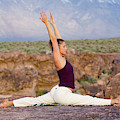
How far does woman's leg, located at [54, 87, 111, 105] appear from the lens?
415 cm

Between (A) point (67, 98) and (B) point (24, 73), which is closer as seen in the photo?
(A) point (67, 98)

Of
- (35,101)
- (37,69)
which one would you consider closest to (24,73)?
(37,69)

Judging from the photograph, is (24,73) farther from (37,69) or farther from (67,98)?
(67,98)

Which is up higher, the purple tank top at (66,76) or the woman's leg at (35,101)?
the purple tank top at (66,76)

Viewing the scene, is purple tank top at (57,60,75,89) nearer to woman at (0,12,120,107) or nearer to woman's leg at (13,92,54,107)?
woman at (0,12,120,107)

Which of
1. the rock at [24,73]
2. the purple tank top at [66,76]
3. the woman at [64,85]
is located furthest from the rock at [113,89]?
the rock at [24,73]

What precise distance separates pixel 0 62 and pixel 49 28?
11427 millimetres

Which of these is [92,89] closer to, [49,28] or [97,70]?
[97,70]

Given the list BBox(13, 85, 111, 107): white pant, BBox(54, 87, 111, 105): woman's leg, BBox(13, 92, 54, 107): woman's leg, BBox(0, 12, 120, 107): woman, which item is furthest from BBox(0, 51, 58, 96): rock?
BBox(54, 87, 111, 105): woman's leg

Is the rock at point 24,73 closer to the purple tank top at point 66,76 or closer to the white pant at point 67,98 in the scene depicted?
the white pant at point 67,98

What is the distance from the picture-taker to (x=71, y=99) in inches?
166

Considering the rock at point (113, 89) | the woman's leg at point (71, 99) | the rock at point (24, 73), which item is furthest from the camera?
the rock at point (24, 73)

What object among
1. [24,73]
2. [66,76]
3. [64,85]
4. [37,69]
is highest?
[37,69]

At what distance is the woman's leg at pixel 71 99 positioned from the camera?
13.6 feet
